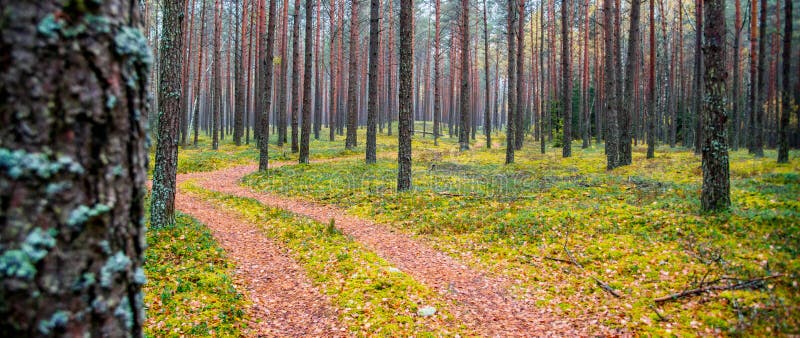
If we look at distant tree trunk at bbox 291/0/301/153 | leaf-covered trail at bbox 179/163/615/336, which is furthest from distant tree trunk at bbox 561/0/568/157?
leaf-covered trail at bbox 179/163/615/336

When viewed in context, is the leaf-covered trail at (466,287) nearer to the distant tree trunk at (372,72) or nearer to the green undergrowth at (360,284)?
the green undergrowth at (360,284)

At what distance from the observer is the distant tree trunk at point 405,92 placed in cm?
1243

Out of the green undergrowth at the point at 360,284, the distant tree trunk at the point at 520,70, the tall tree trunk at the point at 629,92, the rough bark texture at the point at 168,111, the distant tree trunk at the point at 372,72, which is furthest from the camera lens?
the distant tree trunk at the point at 520,70

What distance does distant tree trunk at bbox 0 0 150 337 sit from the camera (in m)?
1.19

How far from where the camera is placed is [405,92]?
12766 mm

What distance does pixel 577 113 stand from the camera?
131 ft

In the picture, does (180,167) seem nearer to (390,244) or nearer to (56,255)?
(390,244)

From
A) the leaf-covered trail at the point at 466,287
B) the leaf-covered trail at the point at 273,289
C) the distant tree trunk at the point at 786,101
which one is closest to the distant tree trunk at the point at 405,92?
the leaf-covered trail at the point at 466,287

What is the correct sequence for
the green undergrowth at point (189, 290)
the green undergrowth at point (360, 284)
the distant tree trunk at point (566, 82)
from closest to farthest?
the green undergrowth at point (189, 290)
the green undergrowth at point (360, 284)
the distant tree trunk at point (566, 82)

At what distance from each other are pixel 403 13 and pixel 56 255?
12282 millimetres

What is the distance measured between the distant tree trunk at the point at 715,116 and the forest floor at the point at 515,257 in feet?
1.69

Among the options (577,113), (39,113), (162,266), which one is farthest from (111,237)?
(577,113)

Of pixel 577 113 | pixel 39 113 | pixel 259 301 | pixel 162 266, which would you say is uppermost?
pixel 577 113

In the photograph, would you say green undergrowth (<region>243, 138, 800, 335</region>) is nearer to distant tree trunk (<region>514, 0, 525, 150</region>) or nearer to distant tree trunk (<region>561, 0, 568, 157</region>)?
distant tree trunk (<region>561, 0, 568, 157</region>)
